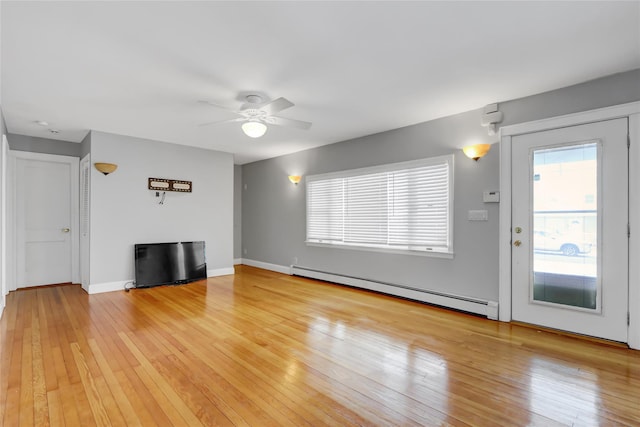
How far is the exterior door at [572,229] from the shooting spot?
9.91 ft

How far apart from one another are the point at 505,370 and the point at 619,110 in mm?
2704

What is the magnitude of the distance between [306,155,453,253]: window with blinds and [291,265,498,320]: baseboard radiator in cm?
59

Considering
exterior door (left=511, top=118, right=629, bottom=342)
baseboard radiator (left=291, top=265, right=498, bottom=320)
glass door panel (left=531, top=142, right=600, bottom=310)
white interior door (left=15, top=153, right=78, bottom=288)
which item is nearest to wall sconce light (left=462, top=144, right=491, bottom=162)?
exterior door (left=511, top=118, right=629, bottom=342)

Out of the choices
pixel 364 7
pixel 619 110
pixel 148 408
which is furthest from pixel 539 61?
pixel 148 408

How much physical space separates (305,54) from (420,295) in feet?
11.4

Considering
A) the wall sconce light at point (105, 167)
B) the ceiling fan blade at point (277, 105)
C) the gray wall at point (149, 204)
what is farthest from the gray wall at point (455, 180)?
the wall sconce light at point (105, 167)

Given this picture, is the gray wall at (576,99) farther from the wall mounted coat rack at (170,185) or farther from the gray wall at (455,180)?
the wall mounted coat rack at (170,185)

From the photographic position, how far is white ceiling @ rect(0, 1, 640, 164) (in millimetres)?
2092

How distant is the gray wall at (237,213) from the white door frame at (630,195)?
6104mm

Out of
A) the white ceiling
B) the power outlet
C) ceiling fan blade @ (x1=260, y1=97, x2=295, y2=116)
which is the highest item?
the white ceiling

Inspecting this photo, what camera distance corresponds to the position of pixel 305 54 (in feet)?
8.61

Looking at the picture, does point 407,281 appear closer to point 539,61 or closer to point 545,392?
point 545,392

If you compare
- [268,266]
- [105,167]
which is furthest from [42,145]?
[268,266]

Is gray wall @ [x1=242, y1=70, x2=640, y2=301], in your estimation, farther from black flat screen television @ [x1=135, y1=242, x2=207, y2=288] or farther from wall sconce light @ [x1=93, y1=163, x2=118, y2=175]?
wall sconce light @ [x1=93, y1=163, x2=118, y2=175]
